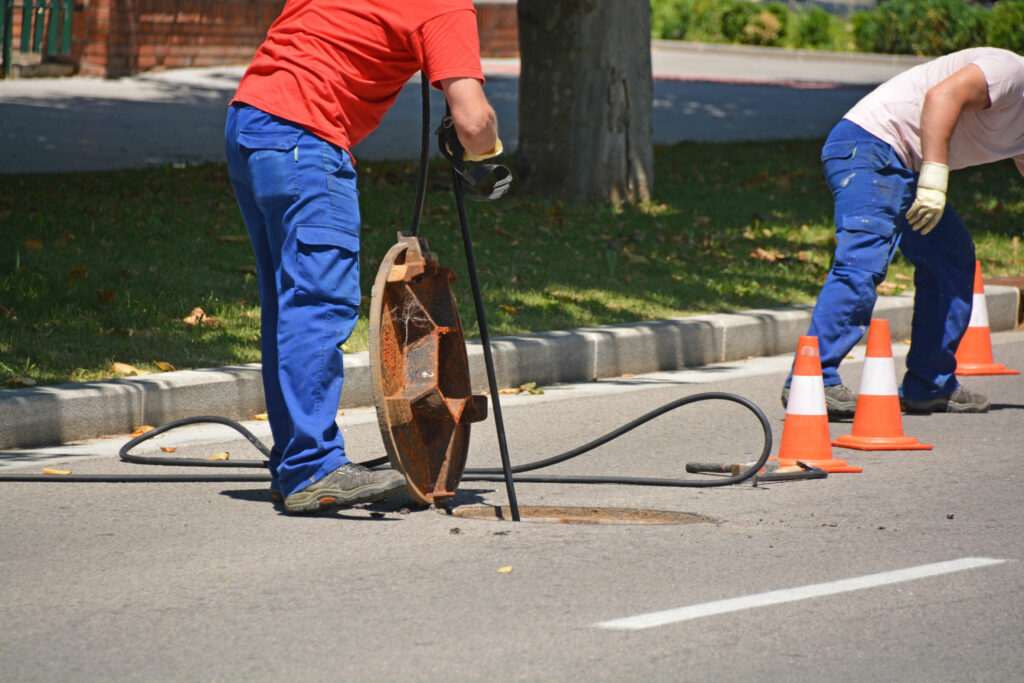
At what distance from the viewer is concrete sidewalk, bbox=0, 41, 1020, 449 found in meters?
5.83

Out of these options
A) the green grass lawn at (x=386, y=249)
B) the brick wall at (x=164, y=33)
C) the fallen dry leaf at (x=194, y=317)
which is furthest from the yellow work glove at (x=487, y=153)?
the brick wall at (x=164, y=33)

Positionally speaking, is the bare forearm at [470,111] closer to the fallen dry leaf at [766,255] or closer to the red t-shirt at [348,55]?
the red t-shirt at [348,55]

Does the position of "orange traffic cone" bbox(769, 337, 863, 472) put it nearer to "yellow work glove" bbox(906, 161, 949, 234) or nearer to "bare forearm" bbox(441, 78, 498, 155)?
"yellow work glove" bbox(906, 161, 949, 234)

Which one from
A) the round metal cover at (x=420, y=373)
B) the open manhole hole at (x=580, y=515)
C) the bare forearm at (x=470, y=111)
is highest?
the bare forearm at (x=470, y=111)

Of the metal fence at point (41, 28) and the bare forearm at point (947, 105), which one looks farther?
the metal fence at point (41, 28)

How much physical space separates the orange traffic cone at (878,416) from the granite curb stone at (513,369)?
1.93m

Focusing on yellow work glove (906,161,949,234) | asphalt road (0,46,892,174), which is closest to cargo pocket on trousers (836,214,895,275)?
yellow work glove (906,161,949,234)

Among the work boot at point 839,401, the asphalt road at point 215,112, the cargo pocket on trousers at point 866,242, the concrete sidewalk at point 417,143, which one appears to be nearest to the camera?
the concrete sidewalk at point 417,143

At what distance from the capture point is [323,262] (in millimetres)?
4246

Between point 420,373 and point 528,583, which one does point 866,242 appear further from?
point 528,583

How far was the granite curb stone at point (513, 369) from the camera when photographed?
560cm

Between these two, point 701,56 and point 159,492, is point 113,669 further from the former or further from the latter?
point 701,56

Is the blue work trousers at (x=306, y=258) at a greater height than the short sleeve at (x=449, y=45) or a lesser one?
lesser

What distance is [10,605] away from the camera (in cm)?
354
